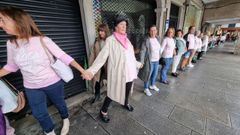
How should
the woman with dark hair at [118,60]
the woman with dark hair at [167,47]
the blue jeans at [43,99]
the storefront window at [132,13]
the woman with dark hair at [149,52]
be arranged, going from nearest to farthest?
the blue jeans at [43,99] → the woman with dark hair at [118,60] → the woman with dark hair at [149,52] → the storefront window at [132,13] → the woman with dark hair at [167,47]

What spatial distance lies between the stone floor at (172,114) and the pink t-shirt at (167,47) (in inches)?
36.0

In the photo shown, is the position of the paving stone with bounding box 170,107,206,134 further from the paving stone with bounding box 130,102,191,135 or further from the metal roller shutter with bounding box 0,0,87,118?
the metal roller shutter with bounding box 0,0,87,118

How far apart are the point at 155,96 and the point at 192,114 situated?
2.67 feet

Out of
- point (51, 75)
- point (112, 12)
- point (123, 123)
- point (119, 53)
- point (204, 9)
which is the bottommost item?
point (123, 123)

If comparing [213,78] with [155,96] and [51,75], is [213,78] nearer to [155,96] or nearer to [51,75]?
[155,96]

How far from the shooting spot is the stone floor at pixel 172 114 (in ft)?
5.80

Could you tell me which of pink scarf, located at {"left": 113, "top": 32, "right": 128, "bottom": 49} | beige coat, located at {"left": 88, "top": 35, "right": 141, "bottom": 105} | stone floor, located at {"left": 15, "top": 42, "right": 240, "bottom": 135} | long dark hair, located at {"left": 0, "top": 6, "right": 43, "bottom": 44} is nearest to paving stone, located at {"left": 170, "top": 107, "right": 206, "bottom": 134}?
stone floor, located at {"left": 15, "top": 42, "right": 240, "bottom": 135}

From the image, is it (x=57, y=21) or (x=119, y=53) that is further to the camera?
(x=57, y=21)

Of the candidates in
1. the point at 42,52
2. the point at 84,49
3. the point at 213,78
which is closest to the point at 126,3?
the point at 84,49

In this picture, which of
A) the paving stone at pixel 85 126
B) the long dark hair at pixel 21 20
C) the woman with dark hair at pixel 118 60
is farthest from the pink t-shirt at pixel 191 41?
the long dark hair at pixel 21 20

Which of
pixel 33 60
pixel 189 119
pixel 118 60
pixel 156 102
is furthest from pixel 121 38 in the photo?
pixel 189 119

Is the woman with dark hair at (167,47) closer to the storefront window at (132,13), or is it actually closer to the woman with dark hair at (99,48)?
the storefront window at (132,13)

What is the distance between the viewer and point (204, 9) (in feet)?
30.0

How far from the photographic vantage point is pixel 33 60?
1129mm
